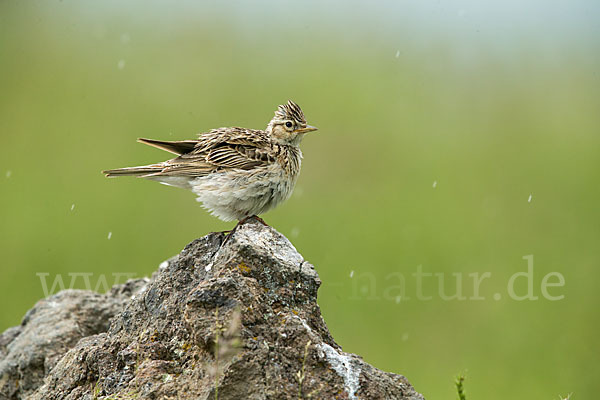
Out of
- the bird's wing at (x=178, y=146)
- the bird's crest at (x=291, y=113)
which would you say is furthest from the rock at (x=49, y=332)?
the bird's crest at (x=291, y=113)

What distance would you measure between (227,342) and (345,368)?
0.72 metres

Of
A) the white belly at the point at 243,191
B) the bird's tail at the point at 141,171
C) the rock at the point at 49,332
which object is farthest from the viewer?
the bird's tail at the point at 141,171

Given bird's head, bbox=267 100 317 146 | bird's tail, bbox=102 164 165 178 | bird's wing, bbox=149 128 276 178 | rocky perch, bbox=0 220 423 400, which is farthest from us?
bird's head, bbox=267 100 317 146

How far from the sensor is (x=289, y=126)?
21.0 feet

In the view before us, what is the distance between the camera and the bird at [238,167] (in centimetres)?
585

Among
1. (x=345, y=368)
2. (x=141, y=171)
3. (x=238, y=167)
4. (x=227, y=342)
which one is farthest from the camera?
(x=141, y=171)

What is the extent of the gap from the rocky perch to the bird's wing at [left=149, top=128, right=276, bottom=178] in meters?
1.20

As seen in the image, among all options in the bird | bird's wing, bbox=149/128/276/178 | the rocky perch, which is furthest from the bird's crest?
the rocky perch

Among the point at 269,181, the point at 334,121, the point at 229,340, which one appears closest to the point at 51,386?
the point at 229,340

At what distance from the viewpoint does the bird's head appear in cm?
640

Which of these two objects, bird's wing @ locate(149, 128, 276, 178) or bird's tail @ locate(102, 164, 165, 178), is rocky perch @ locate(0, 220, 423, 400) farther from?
bird's tail @ locate(102, 164, 165, 178)

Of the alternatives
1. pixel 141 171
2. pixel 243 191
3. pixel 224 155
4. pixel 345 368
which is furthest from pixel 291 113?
pixel 345 368

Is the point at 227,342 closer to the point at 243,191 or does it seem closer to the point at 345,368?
the point at 345,368

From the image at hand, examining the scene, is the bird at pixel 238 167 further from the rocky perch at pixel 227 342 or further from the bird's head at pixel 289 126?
the rocky perch at pixel 227 342
